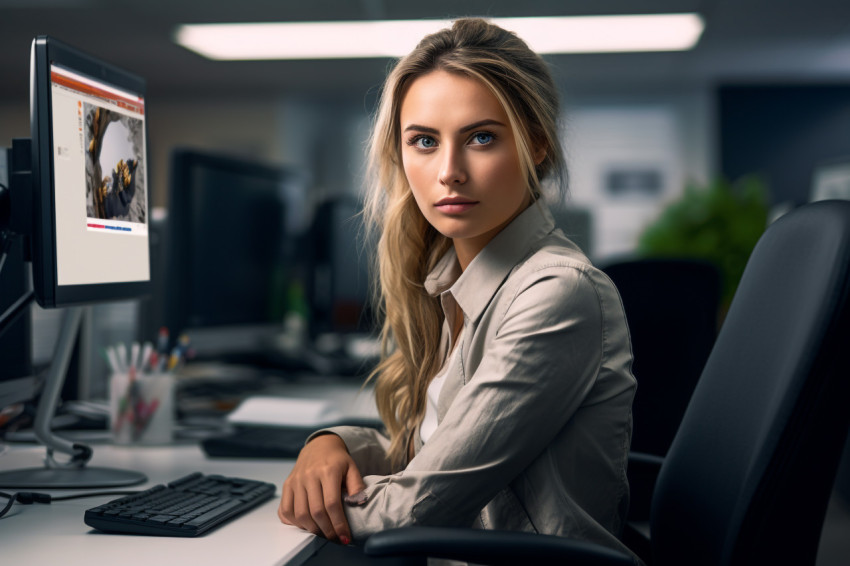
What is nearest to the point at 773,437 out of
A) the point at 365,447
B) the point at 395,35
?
the point at 365,447

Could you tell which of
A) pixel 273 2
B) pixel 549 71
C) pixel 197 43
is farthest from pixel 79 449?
pixel 197 43

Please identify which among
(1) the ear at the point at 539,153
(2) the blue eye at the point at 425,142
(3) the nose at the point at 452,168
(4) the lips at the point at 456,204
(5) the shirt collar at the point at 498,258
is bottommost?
(5) the shirt collar at the point at 498,258

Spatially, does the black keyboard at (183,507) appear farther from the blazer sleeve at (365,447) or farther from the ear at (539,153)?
the ear at (539,153)

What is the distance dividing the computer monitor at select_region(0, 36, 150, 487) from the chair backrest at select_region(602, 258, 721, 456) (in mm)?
938

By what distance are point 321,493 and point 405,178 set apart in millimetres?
477

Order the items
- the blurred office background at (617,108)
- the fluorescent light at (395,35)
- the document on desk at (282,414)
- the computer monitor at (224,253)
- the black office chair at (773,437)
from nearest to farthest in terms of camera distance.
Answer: the black office chair at (773,437)
the document on desk at (282,414)
the computer monitor at (224,253)
the fluorescent light at (395,35)
the blurred office background at (617,108)

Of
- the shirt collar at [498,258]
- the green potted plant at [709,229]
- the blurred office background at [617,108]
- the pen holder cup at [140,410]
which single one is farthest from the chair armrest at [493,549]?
the blurred office background at [617,108]

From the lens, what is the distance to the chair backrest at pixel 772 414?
2.39ft

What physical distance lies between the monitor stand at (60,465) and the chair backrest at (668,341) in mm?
946

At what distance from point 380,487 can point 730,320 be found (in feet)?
1.52

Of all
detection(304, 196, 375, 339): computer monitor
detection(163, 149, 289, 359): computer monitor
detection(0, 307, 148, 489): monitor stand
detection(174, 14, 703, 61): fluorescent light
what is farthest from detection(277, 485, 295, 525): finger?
detection(174, 14, 703, 61): fluorescent light

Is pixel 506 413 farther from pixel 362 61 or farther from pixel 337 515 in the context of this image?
pixel 362 61

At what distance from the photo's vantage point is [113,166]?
3.93ft

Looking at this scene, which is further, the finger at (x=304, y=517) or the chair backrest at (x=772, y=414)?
the finger at (x=304, y=517)
